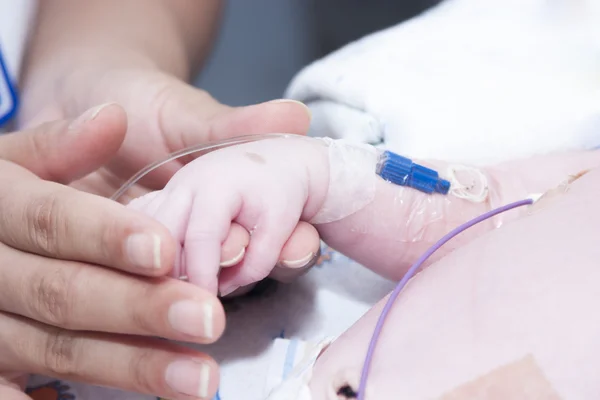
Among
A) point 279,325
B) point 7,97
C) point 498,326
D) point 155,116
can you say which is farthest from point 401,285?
point 7,97

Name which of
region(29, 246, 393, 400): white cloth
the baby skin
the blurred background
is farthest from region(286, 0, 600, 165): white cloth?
the blurred background

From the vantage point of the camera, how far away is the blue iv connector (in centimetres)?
73

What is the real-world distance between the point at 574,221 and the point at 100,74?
0.73m

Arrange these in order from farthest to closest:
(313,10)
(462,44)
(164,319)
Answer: (313,10), (462,44), (164,319)

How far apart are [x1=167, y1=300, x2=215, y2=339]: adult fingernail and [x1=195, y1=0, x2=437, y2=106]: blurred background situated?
1223 mm

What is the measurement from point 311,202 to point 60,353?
1.10 ft

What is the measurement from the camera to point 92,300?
58 centimetres

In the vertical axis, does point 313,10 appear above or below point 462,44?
below

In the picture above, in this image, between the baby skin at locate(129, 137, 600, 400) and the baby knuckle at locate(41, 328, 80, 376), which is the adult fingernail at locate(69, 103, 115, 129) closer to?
the baby skin at locate(129, 137, 600, 400)

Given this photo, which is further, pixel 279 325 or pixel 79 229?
pixel 279 325

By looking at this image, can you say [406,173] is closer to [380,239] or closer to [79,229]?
[380,239]

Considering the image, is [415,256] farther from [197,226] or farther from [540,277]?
[197,226]

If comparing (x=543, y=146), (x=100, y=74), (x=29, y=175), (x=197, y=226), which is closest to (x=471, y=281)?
(x=197, y=226)

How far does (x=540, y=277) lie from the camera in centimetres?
57
